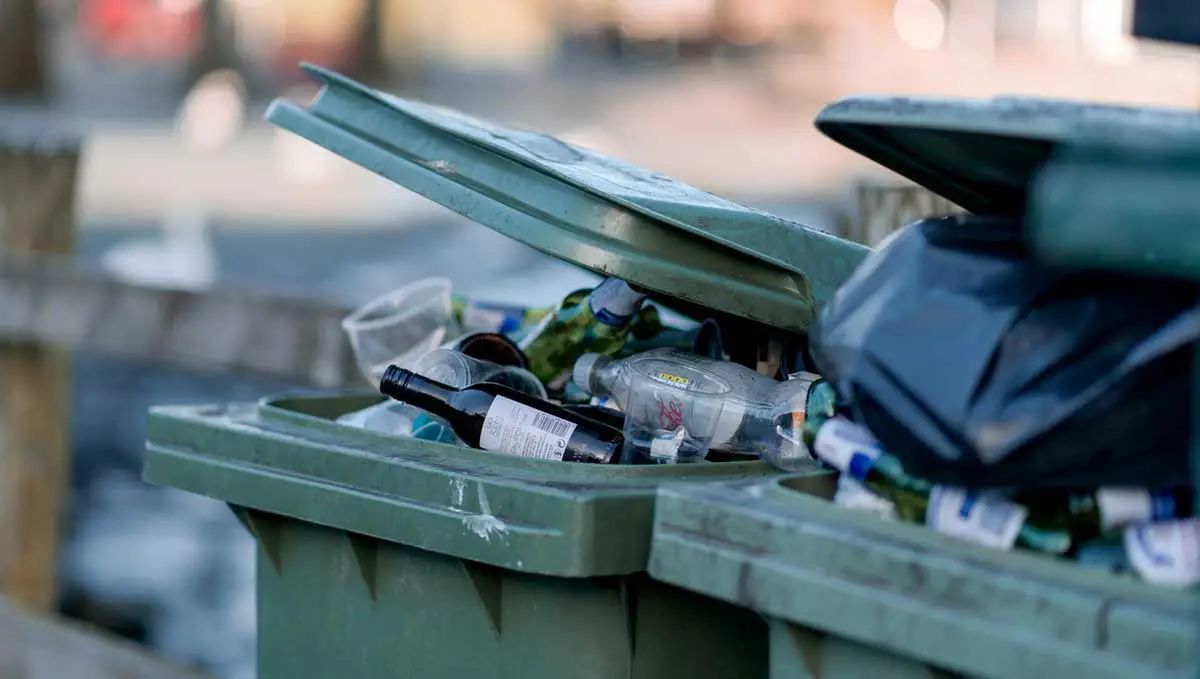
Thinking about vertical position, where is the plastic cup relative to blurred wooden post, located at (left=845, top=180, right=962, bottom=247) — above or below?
below

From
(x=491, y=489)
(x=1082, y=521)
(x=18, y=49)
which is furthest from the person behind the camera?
(x=18, y=49)

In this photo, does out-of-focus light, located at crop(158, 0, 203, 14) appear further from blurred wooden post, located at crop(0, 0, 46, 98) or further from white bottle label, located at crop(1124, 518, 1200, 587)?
white bottle label, located at crop(1124, 518, 1200, 587)

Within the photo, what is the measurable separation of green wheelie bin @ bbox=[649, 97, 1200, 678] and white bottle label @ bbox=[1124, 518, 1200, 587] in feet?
0.11

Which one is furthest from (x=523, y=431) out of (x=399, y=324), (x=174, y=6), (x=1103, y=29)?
(x=174, y=6)

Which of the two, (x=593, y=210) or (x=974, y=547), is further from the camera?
(x=593, y=210)

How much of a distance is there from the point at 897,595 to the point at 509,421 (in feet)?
2.43

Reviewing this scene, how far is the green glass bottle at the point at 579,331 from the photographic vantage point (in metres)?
2.52

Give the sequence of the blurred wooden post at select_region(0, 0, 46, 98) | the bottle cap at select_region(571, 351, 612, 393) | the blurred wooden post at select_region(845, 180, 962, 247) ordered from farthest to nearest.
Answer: the blurred wooden post at select_region(0, 0, 46, 98), the blurred wooden post at select_region(845, 180, 962, 247), the bottle cap at select_region(571, 351, 612, 393)

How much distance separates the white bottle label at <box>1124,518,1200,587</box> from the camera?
1515mm

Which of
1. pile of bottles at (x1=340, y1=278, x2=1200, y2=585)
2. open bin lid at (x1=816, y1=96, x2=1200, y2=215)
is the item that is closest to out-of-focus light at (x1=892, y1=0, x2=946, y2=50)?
pile of bottles at (x1=340, y1=278, x2=1200, y2=585)

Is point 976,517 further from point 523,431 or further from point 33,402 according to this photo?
point 33,402

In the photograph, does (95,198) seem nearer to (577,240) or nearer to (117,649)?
(117,649)

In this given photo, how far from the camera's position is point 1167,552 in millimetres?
1531

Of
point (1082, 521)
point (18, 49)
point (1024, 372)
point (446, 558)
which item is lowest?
point (18, 49)
